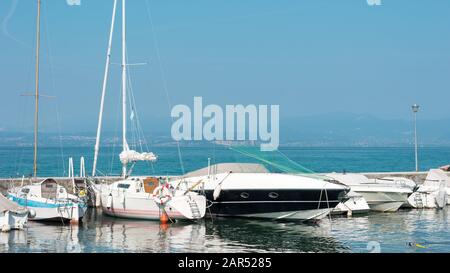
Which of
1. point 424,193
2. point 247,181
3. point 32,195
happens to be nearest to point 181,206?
point 247,181

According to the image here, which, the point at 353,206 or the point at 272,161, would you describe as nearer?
the point at 272,161

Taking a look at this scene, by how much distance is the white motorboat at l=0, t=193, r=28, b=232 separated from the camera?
88.0ft

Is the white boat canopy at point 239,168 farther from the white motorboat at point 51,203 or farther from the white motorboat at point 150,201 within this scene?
the white motorboat at point 51,203

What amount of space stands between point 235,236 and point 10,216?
29.9 feet

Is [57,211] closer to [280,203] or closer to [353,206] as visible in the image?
[280,203]

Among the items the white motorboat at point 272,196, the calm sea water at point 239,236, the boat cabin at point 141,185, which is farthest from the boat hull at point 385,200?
the boat cabin at point 141,185

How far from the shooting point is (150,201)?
31.7m

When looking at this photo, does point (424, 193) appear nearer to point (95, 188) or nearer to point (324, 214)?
point (324, 214)

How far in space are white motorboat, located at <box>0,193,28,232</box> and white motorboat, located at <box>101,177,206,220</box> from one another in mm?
6012

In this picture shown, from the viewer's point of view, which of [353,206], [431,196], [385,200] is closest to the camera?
[353,206]

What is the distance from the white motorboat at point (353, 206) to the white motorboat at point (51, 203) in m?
12.8

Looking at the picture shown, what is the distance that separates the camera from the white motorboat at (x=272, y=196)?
3083cm

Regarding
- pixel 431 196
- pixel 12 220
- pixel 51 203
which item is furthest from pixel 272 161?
pixel 12 220

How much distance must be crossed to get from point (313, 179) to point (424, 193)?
10.4 metres
